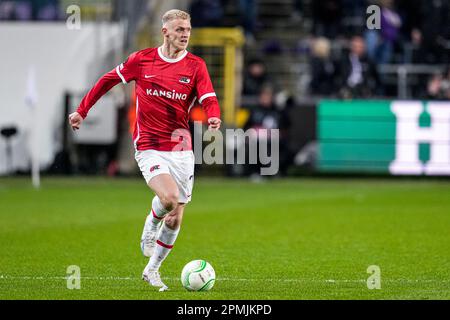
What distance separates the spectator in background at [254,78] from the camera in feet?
87.1

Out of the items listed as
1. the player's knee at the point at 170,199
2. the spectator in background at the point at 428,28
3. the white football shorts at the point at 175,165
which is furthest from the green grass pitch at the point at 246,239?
the spectator in background at the point at 428,28

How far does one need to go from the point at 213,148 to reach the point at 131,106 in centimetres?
236

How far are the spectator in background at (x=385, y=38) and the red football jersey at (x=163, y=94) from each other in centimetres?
1703

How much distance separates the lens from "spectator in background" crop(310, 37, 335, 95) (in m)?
26.3

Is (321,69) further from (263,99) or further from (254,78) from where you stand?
(263,99)

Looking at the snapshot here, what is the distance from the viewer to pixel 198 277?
938 centimetres

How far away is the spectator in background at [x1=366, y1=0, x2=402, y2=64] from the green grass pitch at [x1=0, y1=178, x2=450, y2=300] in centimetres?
406

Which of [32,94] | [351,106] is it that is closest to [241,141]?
[351,106]

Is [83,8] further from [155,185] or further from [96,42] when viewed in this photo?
[155,185]

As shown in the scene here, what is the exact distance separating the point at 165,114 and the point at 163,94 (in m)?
0.18

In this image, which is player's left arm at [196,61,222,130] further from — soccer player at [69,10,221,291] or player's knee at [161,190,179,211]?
player's knee at [161,190,179,211]

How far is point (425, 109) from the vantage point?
25156mm

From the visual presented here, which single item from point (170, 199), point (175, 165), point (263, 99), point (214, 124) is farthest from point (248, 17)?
point (214, 124)

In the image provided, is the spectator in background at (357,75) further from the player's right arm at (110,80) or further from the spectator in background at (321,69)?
the player's right arm at (110,80)
